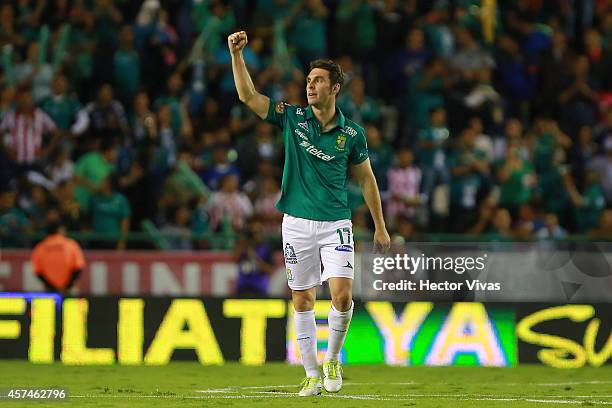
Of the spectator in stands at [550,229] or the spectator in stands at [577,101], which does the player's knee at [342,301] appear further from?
the spectator in stands at [577,101]

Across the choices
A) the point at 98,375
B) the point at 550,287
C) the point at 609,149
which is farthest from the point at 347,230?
the point at 609,149

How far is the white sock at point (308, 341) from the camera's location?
10.4 metres

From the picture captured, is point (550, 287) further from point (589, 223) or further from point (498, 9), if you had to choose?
point (498, 9)

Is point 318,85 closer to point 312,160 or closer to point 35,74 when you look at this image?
point 312,160

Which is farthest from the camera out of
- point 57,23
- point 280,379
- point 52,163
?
point 57,23

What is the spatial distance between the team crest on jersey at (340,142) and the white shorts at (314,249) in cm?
53

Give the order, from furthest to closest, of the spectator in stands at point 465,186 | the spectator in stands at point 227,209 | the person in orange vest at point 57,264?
the spectator in stands at point 465,186 < the spectator in stands at point 227,209 < the person in orange vest at point 57,264

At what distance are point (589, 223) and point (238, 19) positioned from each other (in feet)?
18.8

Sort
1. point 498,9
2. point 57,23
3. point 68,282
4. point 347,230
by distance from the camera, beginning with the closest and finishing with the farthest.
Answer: point 347,230
point 68,282
point 57,23
point 498,9

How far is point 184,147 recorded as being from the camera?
59.7ft

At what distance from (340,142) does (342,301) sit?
44.7 inches

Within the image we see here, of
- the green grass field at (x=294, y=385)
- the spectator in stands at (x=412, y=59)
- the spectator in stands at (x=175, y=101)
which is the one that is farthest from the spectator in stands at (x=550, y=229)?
the spectator in stands at (x=175, y=101)

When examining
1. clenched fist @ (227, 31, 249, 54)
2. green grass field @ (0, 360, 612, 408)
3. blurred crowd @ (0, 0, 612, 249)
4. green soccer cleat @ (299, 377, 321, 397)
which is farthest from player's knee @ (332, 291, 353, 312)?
blurred crowd @ (0, 0, 612, 249)

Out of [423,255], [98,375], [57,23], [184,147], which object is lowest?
[98,375]
